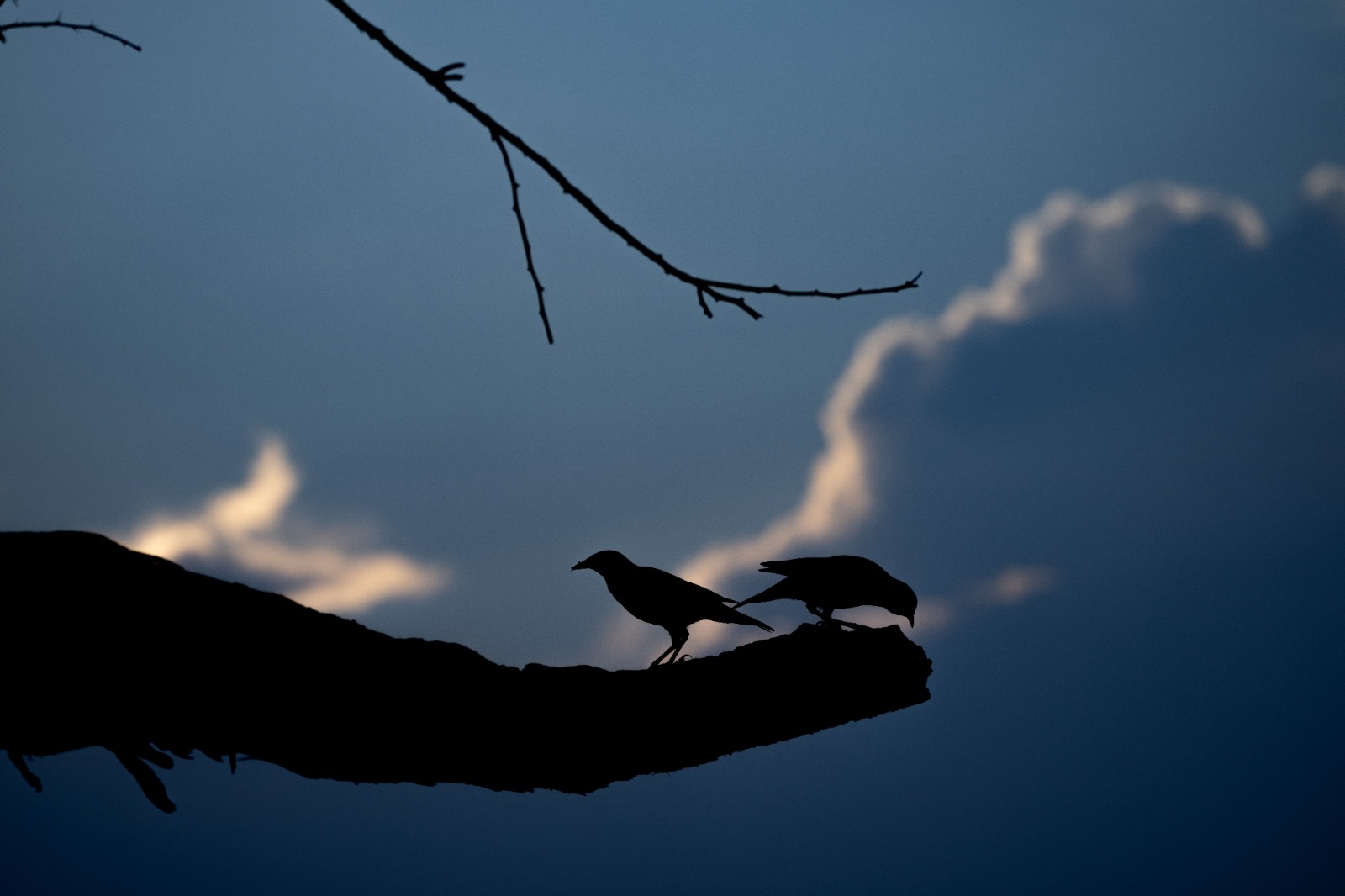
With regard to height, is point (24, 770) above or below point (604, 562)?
below

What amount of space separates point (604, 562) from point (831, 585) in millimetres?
1054

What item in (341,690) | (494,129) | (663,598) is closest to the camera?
(494,129)

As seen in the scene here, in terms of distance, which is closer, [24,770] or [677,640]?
[24,770]

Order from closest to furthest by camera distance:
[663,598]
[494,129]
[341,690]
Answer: [494,129]
[341,690]
[663,598]

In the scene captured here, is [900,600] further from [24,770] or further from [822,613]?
[24,770]

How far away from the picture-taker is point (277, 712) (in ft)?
9.58

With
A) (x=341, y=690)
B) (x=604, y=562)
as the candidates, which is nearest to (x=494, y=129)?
(x=341, y=690)

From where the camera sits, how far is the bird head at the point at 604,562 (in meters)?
4.46

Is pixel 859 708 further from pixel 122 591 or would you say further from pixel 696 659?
pixel 122 591

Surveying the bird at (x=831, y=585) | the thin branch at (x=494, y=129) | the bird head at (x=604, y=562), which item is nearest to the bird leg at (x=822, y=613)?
the bird at (x=831, y=585)

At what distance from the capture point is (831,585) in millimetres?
4316

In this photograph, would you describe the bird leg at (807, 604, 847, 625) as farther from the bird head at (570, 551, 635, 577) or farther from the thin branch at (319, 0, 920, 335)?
the thin branch at (319, 0, 920, 335)

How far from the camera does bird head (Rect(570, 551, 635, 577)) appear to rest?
176 inches

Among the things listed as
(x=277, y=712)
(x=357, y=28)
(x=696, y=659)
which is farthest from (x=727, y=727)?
(x=357, y=28)
